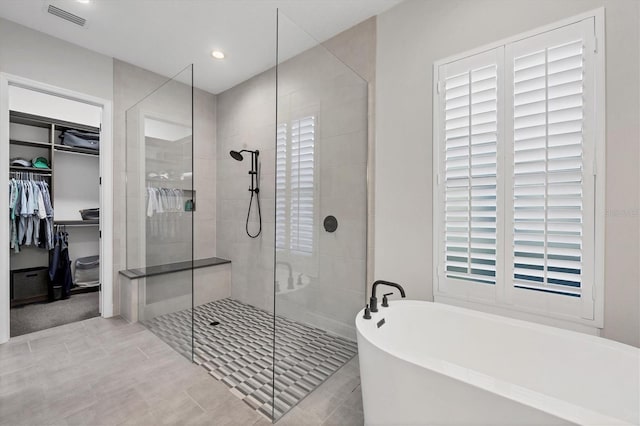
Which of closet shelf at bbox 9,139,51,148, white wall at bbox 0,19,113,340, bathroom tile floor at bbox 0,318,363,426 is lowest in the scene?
bathroom tile floor at bbox 0,318,363,426

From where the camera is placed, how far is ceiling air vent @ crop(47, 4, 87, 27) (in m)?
2.31

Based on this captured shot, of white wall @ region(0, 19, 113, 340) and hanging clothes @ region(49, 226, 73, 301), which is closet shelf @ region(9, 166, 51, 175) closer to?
hanging clothes @ region(49, 226, 73, 301)

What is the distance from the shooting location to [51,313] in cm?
326

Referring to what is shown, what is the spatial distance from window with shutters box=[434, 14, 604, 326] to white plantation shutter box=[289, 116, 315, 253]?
895 millimetres

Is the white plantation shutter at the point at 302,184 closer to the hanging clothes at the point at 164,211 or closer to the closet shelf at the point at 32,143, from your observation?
the hanging clothes at the point at 164,211

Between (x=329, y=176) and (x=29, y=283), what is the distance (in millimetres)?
4143

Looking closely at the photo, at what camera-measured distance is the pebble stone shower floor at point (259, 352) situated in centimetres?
181

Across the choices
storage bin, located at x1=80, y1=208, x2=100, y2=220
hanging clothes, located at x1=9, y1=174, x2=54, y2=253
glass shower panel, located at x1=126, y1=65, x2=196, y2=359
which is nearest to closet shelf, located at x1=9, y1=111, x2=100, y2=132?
hanging clothes, located at x1=9, y1=174, x2=54, y2=253

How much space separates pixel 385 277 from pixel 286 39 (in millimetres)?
1849

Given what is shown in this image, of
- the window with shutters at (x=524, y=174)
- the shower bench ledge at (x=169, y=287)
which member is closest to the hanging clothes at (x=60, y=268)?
the shower bench ledge at (x=169, y=287)

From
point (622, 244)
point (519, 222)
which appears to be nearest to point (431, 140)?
point (519, 222)

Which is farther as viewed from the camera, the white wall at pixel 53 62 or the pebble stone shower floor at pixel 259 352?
the white wall at pixel 53 62

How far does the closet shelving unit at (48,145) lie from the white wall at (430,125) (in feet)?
13.9

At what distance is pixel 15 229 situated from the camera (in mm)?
3492
